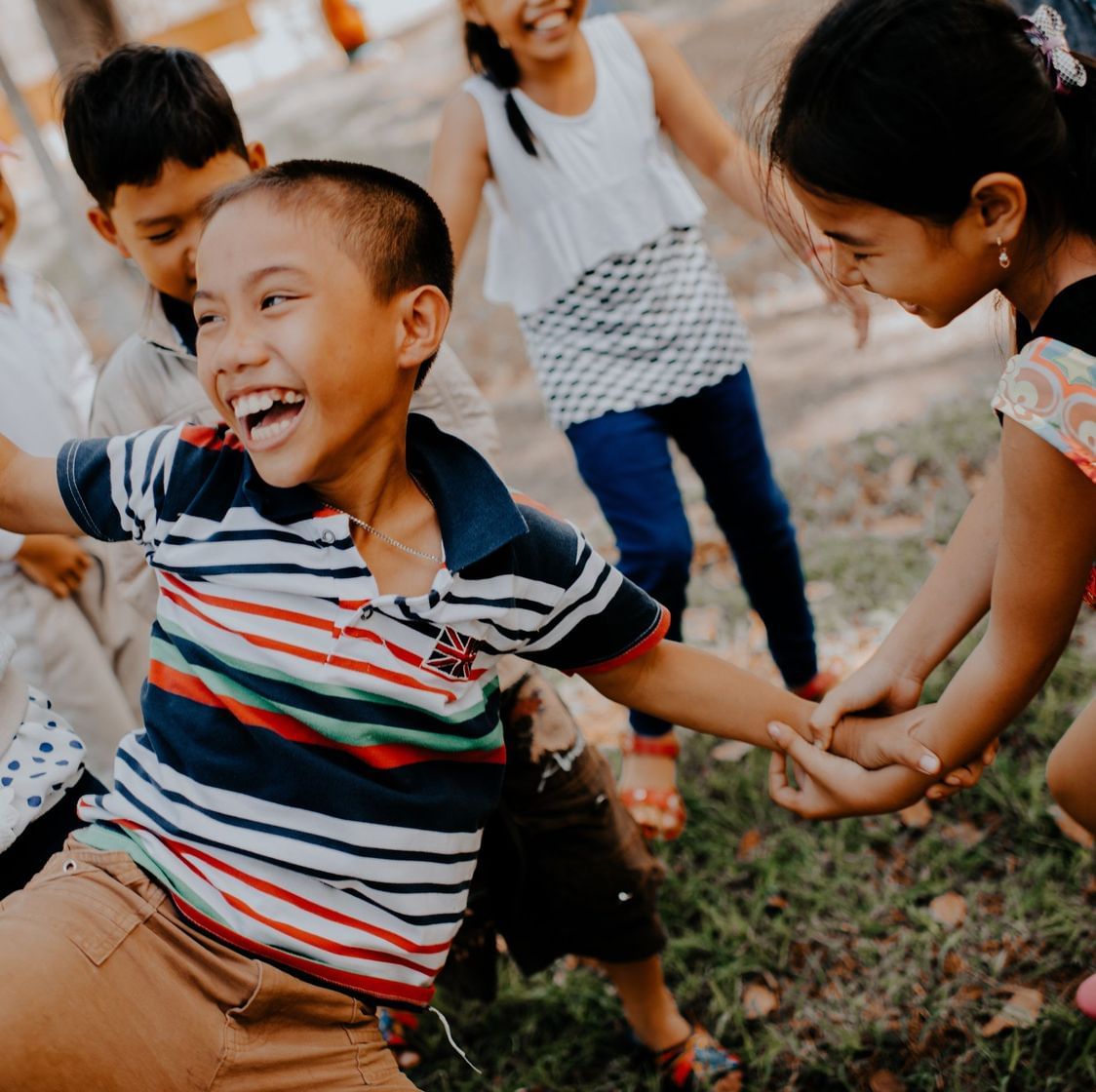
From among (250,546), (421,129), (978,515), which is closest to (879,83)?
(978,515)

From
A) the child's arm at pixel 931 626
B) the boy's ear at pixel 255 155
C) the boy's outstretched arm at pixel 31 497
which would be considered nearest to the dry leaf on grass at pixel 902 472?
the child's arm at pixel 931 626

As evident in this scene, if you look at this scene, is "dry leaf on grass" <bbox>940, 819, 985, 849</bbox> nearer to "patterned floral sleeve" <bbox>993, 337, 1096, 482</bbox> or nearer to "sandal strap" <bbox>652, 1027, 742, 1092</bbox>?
"sandal strap" <bbox>652, 1027, 742, 1092</bbox>

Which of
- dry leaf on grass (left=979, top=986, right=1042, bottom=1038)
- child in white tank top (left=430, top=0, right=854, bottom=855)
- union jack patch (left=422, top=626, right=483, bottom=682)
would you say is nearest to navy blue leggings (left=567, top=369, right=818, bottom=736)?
child in white tank top (left=430, top=0, right=854, bottom=855)

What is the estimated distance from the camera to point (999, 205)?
160cm

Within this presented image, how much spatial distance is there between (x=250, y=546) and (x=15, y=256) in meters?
13.6

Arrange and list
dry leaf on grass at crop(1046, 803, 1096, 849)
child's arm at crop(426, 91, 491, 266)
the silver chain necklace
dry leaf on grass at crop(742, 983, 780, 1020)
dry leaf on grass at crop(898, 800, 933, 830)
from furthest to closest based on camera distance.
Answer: dry leaf on grass at crop(898, 800, 933, 830)
child's arm at crop(426, 91, 491, 266)
dry leaf on grass at crop(1046, 803, 1096, 849)
dry leaf on grass at crop(742, 983, 780, 1020)
the silver chain necklace

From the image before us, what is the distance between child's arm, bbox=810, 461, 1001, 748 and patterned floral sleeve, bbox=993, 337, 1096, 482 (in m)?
0.59

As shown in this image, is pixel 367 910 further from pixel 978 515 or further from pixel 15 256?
pixel 15 256

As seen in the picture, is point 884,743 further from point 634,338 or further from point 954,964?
point 634,338

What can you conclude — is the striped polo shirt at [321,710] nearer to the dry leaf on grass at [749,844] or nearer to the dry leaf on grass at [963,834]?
the dry leaf on grass at [749,844]

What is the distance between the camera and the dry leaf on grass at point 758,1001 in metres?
2.51

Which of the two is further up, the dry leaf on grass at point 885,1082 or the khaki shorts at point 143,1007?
the khaki shorts at point 143,1007

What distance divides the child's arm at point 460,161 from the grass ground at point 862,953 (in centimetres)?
171

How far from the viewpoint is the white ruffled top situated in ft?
A: 9.21
